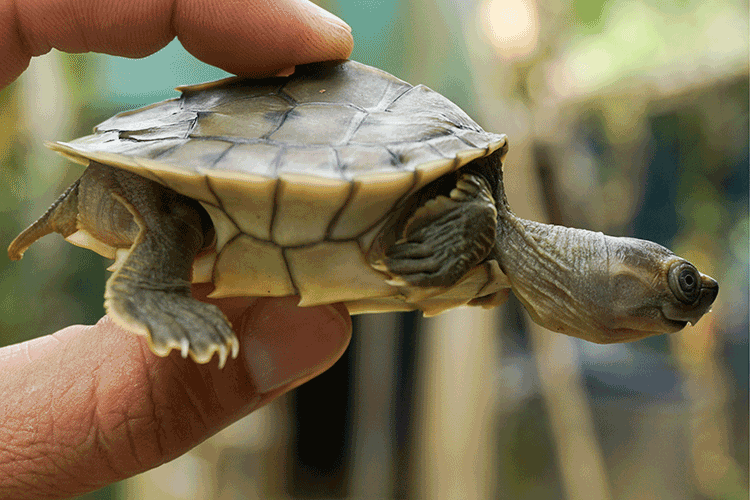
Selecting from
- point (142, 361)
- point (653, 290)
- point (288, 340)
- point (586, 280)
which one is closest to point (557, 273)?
point (586, 280)

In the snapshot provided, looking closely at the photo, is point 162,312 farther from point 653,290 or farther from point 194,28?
point 653,290

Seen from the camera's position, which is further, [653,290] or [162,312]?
[653,290]

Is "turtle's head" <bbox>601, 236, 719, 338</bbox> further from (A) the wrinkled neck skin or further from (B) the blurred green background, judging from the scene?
(B) the blurred green background

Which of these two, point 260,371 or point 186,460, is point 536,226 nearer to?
point 260,371

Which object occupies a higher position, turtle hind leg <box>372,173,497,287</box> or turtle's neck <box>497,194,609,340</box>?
turtle hind leg <box>372,173,497,287</box>

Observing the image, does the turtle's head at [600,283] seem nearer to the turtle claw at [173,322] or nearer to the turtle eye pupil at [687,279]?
the turtle eye pupil at [687,279]

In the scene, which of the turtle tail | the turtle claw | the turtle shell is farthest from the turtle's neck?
the turtle tail

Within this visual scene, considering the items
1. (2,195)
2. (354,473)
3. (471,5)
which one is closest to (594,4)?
(471,5)
